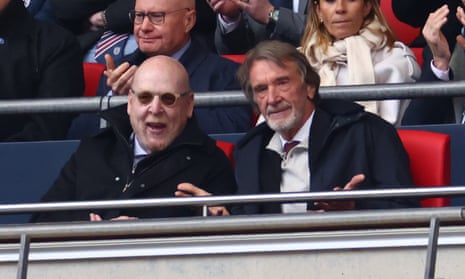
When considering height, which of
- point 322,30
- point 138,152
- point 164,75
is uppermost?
point 322,30

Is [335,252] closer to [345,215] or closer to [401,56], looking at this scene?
[345,215]

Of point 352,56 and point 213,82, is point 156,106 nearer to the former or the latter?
point 213,82

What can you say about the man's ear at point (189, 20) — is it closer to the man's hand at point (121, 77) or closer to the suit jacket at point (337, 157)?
the man's hand at point (121, 77)

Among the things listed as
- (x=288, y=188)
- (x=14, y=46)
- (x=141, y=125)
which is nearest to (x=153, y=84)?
(x=141, y=125)

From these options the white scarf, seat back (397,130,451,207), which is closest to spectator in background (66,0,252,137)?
the white scarf

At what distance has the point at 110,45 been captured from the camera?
30.6ft

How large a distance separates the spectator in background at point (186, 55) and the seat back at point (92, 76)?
0.44m

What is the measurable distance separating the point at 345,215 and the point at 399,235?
28cm

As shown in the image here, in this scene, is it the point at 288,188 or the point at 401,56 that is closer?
the point at 288,188

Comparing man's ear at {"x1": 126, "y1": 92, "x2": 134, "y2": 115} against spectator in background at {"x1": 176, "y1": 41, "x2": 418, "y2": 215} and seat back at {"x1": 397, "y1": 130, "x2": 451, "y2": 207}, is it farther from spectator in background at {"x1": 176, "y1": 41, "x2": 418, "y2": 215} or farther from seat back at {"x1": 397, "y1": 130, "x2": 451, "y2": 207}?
seat back at {"x1": 397, "y1": 130, "x2": 451, "y2": 207}

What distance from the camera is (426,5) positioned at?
853 centimetres

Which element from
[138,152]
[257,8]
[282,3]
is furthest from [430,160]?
[282,3]

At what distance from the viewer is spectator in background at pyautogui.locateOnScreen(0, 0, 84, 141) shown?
27.6ft

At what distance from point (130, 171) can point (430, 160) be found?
133 cm
